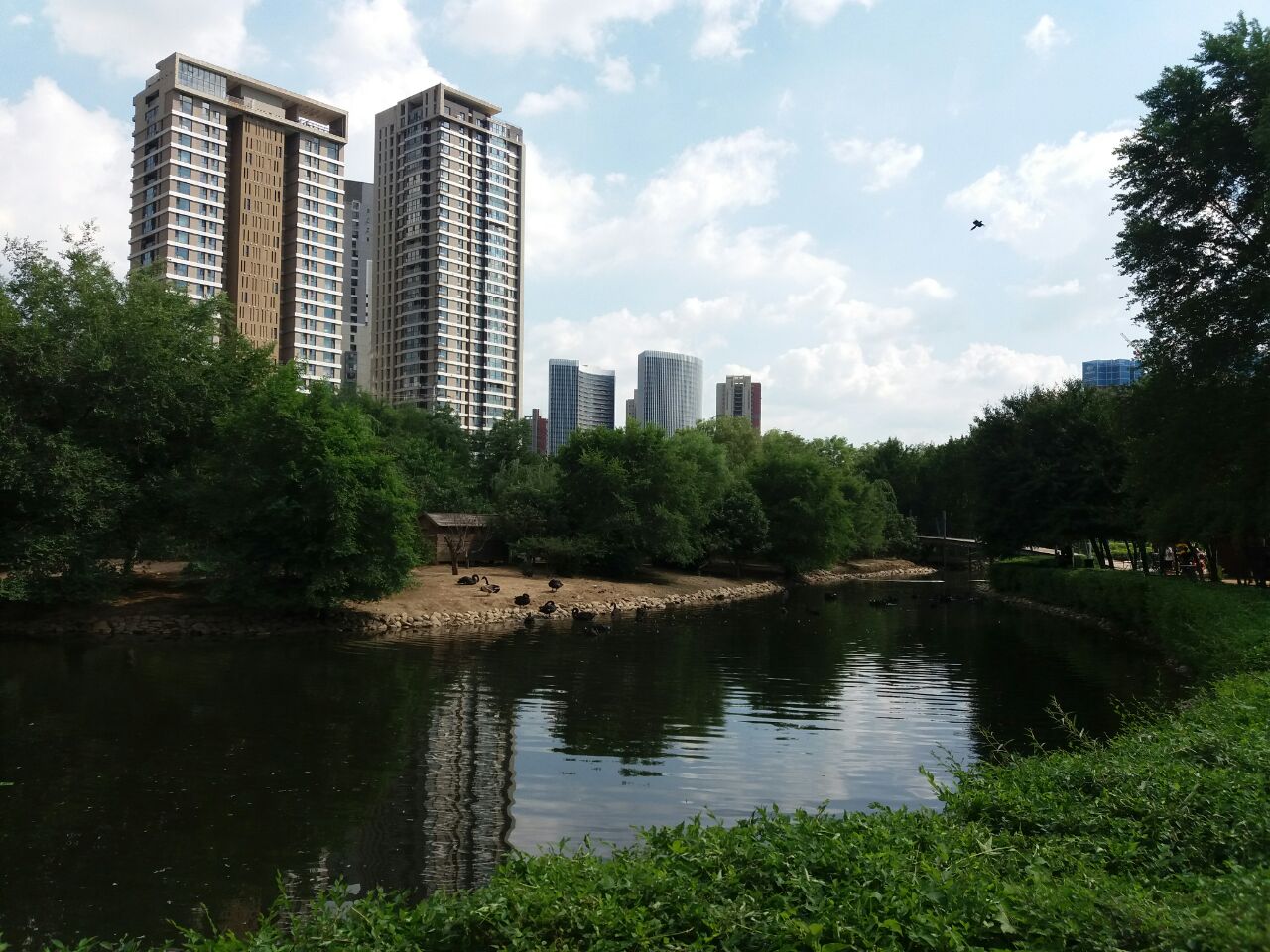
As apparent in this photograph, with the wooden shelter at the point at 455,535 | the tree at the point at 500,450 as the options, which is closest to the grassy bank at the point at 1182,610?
the wooden shelter at the point at 455,535

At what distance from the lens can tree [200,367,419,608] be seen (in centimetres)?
2991

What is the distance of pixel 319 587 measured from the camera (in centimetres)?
2973

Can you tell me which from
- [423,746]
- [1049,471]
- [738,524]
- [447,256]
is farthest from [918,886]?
[447,256]

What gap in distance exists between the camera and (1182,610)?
74.1ft

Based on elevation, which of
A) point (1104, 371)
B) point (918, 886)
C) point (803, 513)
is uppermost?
point (1104, 371)

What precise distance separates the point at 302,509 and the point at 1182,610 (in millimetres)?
25775

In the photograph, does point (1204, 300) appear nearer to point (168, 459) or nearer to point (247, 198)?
point (168, 459)

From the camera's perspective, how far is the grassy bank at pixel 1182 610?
15367 mm

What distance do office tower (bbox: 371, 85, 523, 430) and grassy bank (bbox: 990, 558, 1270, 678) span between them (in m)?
76.6

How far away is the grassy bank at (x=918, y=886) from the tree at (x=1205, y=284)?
20.0 meters

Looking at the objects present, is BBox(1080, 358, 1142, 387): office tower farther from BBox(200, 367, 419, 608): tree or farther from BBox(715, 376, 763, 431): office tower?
BBox(200, 367, 419, 608): tree

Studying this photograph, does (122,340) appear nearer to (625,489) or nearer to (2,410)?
(2,410)

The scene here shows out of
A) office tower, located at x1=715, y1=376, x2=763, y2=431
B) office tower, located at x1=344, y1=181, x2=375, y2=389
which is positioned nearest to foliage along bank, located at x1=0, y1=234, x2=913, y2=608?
office tower, located at x1=344, y1=181, x2=375, y2=389

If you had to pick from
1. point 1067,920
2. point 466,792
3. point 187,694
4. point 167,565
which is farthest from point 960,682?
point 167,565
